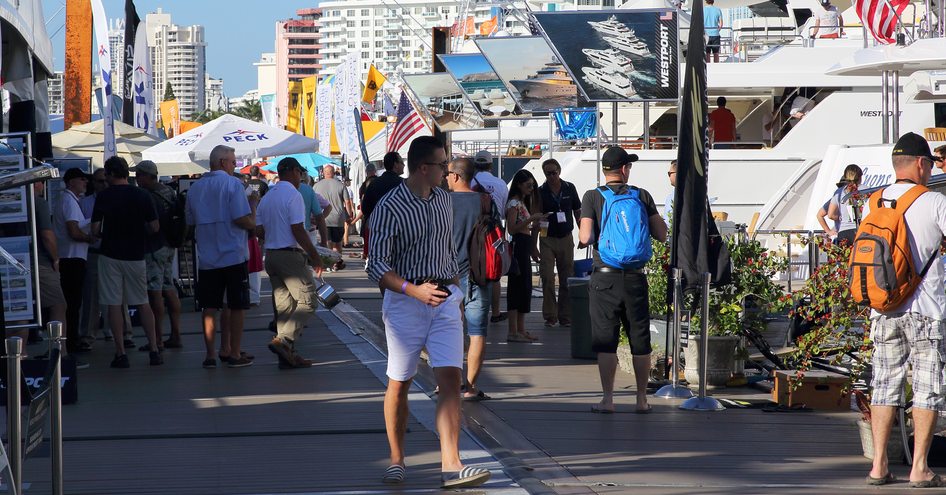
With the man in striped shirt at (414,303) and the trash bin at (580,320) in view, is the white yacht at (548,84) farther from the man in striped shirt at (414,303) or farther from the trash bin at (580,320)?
the man in striped shirt at (414,303)

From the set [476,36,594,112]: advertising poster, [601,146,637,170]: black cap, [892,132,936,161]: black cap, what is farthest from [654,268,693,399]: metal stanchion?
[476,36,594,112]: advertising poster

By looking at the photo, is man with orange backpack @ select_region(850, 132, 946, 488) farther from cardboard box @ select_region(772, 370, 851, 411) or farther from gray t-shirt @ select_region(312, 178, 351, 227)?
gray t-shirt @ select_region(312, 178, 351, 227)

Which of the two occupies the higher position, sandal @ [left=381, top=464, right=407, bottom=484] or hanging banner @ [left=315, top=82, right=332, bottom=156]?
hanging banner @ [left=315, top=82, right=332, bottom=156]

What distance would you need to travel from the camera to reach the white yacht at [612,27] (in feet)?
68.5

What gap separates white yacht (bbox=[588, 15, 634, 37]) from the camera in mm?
20875

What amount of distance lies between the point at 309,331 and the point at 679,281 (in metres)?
6.03

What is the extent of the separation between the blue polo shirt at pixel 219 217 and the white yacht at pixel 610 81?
10848 mm

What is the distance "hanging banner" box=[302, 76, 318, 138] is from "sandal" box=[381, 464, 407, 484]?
1700 inches

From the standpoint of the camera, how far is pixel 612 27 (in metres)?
21.0

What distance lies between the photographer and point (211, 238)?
37.3 feet

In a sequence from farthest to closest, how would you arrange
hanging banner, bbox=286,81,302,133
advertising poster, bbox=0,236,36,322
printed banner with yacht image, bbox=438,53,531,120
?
hanging banner, bbox=286,81,302,133
printed banner with yacht image, bbox=438,53,531,120
advertising poster, bbox=0,236,36,322

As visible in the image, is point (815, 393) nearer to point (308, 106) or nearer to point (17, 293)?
point (17, 293)

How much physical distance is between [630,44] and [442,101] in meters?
9.37

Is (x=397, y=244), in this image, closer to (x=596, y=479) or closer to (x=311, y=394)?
(x=596, y=479)
